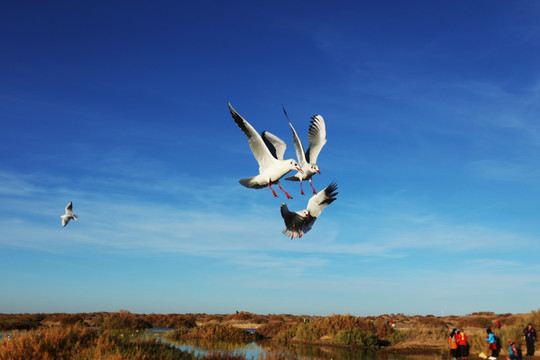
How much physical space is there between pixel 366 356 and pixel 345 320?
964 centimetres

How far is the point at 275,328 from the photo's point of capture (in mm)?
47562

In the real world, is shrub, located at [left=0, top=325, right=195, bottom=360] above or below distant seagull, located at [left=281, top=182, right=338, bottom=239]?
below

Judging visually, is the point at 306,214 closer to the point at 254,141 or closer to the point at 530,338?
the point at 254,141

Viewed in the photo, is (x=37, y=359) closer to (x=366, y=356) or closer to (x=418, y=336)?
(x=366, y=356)

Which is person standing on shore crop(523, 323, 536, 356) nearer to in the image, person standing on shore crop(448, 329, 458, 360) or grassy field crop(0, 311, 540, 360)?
grassy field crop(0, 311, 540, 360)

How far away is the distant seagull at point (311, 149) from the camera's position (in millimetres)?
10625

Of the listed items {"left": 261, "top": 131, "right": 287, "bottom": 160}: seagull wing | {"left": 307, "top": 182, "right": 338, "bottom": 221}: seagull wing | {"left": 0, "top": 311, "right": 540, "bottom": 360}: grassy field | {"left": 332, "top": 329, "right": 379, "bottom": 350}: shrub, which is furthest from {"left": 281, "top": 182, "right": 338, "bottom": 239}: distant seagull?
{"left": 332, "top": 329, "right": 379, "bottom": 350}: shrub

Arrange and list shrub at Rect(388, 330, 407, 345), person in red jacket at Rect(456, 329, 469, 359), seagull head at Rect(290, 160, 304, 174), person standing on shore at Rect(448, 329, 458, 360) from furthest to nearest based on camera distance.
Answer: shrub at Rect(388, 330, 407, 345) < person in red jacket at Rect(456, 329, 469, 359) < person standing on shore at Rect(448, 329, 458, 360) < seagull head at Rect(290, 160, 304, 174)

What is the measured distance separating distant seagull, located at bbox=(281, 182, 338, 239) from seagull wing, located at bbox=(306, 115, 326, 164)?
91 centimetres

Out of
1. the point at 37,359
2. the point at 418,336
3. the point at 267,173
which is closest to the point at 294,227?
the point at 267,173

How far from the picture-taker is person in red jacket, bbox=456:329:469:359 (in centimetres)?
2508

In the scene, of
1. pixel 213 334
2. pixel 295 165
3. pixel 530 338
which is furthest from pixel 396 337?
pixel 295 165

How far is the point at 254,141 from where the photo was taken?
11.0 meters

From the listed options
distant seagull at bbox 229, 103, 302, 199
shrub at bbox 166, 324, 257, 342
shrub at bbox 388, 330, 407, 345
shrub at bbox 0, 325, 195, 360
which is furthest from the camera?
shrub at bbox 166, 324, 257, 342
